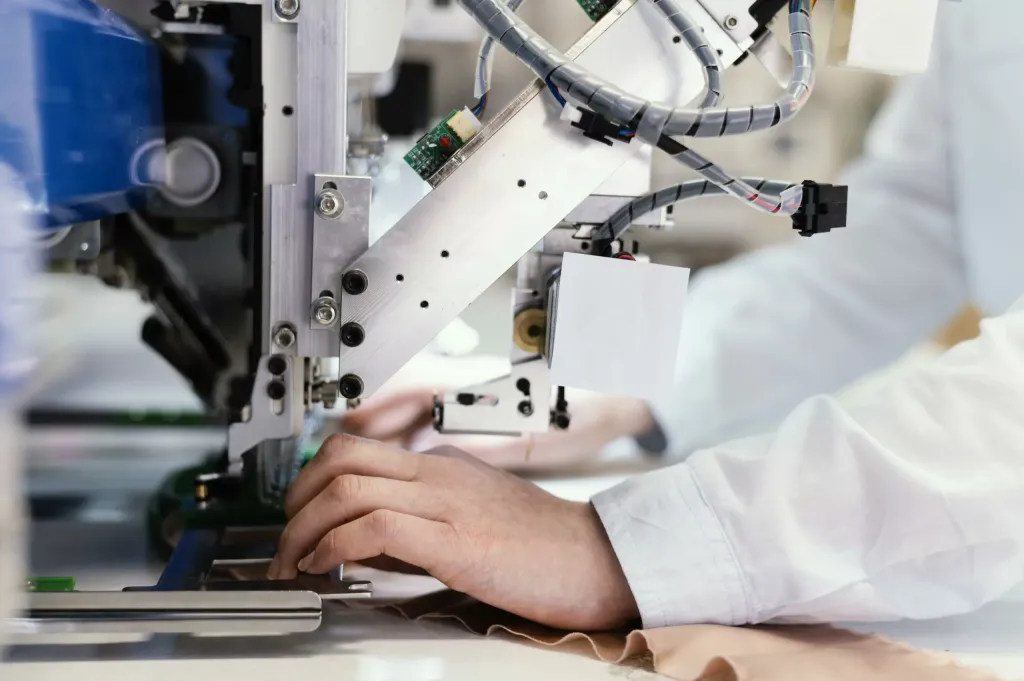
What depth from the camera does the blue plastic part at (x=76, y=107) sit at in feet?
1.59

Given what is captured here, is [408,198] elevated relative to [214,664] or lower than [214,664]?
elevated

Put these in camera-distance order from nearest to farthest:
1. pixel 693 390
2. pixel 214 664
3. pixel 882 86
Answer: pixel 214 664 → pixel 693 390 → pixel 882 86

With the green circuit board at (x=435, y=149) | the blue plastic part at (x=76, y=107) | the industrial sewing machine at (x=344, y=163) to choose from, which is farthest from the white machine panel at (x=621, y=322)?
the blue plastic part at (x=76, y=107)

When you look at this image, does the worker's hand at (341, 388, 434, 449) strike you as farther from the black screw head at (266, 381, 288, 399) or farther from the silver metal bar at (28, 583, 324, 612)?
the silver metal bar at (28, 583, 324, 612)

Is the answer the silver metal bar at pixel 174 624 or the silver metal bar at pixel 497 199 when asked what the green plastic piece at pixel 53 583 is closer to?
the silver metal bar at pixel 174 624

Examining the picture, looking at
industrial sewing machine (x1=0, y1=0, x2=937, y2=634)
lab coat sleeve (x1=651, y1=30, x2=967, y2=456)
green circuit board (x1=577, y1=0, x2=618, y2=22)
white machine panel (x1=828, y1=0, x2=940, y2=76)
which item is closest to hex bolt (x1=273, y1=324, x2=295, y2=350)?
industrial sewing machine (x1=0, y1=0, x2=937, y2=634)

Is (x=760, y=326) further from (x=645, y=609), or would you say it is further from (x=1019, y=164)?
(x=645, y=609)

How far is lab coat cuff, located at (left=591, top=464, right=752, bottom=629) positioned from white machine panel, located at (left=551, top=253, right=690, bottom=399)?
0.11 metres

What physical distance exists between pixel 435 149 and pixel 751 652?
17.7 inches

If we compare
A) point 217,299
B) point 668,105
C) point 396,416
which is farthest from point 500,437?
point 668,105

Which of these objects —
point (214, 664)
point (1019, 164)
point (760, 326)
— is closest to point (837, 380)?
Result: point (760, 326)

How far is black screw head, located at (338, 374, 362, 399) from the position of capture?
67cm

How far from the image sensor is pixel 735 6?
2.14ft

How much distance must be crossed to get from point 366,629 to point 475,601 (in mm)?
101
